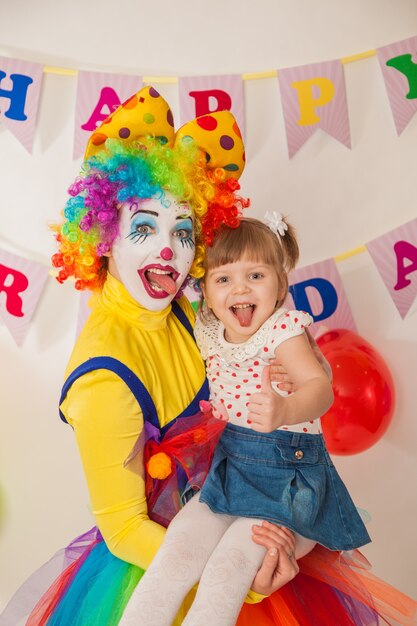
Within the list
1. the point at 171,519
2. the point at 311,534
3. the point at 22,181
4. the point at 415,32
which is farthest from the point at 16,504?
the point at 415,32

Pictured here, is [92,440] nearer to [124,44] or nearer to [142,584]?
[142,584]

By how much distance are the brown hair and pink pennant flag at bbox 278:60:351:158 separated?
97cm

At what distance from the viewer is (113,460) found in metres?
1.80

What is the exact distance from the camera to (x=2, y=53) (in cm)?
304

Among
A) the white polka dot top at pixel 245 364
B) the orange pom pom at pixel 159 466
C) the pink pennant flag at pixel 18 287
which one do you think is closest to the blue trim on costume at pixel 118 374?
the orange pom pom at pixel 159 466

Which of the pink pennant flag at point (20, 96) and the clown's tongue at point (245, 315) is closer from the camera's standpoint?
the clown's tongue at point (245, 315)

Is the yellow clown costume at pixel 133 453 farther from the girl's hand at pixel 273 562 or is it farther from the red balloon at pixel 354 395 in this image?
the red balloon at pixel 354 395

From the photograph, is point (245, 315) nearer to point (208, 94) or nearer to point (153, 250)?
point (153, 250)

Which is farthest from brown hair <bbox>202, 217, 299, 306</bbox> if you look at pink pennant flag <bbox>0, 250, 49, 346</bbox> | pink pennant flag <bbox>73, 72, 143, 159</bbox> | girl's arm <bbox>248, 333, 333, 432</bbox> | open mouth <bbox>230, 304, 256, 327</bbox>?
pink pennant flag <bbox>0, 250, 49, 346</bbox>

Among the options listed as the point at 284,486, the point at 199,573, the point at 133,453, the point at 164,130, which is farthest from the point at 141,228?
the point at 199,573

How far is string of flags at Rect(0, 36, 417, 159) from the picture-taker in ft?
9.52

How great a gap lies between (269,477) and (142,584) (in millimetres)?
392

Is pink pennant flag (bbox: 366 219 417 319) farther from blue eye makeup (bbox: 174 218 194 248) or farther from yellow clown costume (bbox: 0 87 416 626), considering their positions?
blue eye makeup (bbox: 174 218 194 248)

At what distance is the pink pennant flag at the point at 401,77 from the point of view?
9.55 feet
